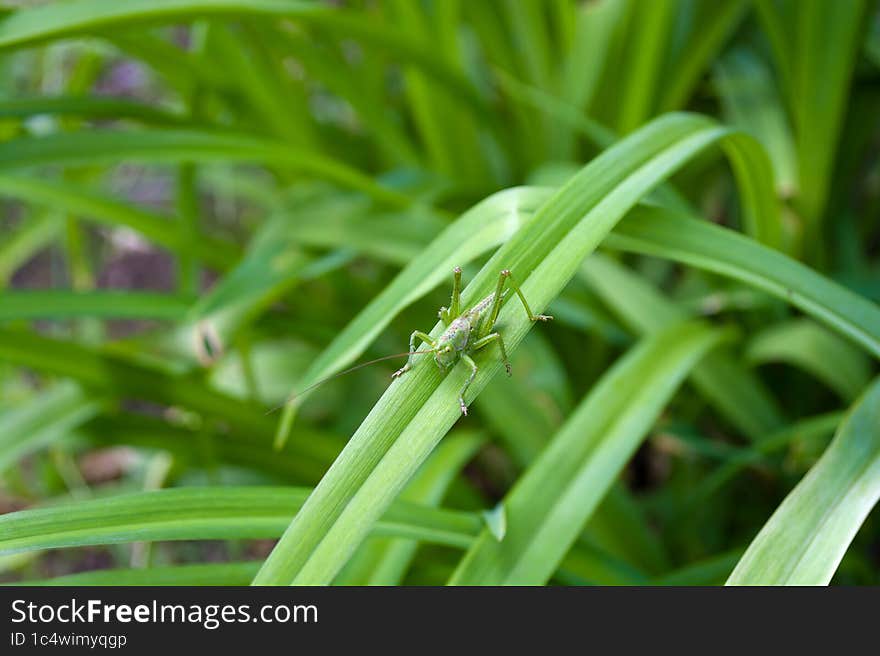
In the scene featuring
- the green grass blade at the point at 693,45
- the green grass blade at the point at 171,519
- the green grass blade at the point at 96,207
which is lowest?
the green grass blade at the point at 171,519

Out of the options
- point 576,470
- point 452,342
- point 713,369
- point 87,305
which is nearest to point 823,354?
point 713,369

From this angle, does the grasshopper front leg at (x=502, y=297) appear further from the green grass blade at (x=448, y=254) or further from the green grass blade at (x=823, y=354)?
the green grass blade at (x=823, y=354)

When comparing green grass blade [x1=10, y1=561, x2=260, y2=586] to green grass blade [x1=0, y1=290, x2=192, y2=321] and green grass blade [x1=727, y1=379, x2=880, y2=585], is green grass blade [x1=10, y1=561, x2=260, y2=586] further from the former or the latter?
green grass blade [x1=727, y1=379, x2=880, y2=585]

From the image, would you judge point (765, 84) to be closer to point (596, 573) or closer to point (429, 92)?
point (429, 92)

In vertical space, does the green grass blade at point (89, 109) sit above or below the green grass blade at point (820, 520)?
above

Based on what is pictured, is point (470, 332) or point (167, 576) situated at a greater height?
point (470, 332)

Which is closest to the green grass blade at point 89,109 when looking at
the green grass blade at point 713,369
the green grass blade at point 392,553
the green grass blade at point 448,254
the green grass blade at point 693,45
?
the green grass blade at point 448,254

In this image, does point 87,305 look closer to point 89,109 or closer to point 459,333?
point 89,109

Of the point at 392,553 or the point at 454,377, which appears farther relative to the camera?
the point at 392,553
